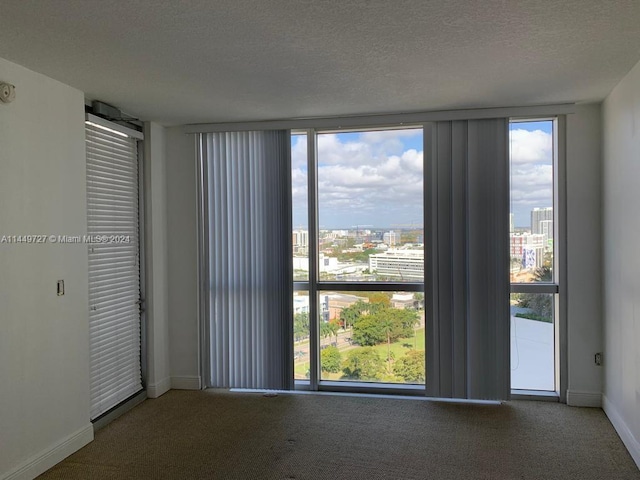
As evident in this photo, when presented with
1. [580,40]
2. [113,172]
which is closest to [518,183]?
[580,40]

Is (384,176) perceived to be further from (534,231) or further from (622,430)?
(622,430)

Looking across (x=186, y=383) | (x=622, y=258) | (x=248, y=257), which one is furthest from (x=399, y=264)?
(x=186, y=383)

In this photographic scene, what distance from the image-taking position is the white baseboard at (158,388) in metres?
4.29

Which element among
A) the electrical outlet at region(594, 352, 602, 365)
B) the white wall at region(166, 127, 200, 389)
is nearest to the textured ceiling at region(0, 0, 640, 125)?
the white wall at region(166, 127, 200, 389)

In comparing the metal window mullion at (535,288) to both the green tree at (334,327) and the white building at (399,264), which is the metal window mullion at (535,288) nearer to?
the white building at (399,264)

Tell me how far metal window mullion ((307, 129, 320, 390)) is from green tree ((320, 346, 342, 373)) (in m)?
0.07

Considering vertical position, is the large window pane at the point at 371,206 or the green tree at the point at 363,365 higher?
the large window pane at the point at 371,206

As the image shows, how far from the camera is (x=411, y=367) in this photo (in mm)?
4266

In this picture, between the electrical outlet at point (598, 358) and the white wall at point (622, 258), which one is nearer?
the white wall at point (622, 258)

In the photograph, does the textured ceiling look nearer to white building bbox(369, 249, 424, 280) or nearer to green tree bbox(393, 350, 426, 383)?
white building bbox(369, 249, 424, 280)

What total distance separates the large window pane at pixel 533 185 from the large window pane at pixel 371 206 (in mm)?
773

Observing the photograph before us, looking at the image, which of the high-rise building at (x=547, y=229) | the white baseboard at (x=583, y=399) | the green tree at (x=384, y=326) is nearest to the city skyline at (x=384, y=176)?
the high-rise building at (x=547, y=229)

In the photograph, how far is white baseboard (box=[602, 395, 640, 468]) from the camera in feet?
9.83

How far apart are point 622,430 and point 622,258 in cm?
117
